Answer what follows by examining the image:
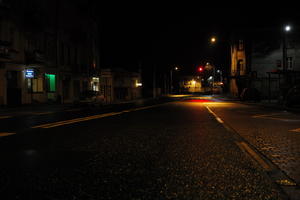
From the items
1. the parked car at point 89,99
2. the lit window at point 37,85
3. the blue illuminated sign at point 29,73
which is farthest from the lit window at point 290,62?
the blue illuminated sign at point 29,73

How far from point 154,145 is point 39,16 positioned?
27427mm

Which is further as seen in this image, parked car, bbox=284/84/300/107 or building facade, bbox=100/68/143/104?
building facade, bbox=100/68/143/104

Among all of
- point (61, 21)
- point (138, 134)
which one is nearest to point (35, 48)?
point (61, 21)

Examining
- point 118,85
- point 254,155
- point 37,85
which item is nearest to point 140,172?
point 254,155

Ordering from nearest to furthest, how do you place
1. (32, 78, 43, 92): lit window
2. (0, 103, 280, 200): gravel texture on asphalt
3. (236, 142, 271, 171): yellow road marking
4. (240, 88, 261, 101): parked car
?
(0, 103, 280, 200): gravel texture on asphalt → (236, 142, 271, 171): yellow road marking → (32, 78, 43, 92): lit window → (240, 88, 261, 101): parked car

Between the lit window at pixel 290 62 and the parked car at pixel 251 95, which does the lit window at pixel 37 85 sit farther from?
the lit window at pixel 290 62

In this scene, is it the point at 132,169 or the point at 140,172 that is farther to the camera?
the point at 132,169

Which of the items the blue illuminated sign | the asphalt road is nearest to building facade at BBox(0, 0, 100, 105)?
the blue illuminated sign

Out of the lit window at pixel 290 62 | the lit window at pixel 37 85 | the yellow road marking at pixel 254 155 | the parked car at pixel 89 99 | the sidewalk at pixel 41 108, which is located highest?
the lit window at pixel 290 62

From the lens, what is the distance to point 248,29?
170ft

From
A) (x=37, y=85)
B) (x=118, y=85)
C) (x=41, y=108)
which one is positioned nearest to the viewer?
(x=41, y=108)

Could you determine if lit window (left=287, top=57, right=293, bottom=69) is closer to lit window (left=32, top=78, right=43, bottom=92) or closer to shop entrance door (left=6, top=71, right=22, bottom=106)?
lit window (left=32, top=78, right=43, bottom=92)

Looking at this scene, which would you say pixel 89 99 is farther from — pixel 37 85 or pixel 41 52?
pixel 41 52

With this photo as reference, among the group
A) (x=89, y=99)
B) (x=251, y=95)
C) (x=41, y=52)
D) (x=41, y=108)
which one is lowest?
(x=41, y=108)
